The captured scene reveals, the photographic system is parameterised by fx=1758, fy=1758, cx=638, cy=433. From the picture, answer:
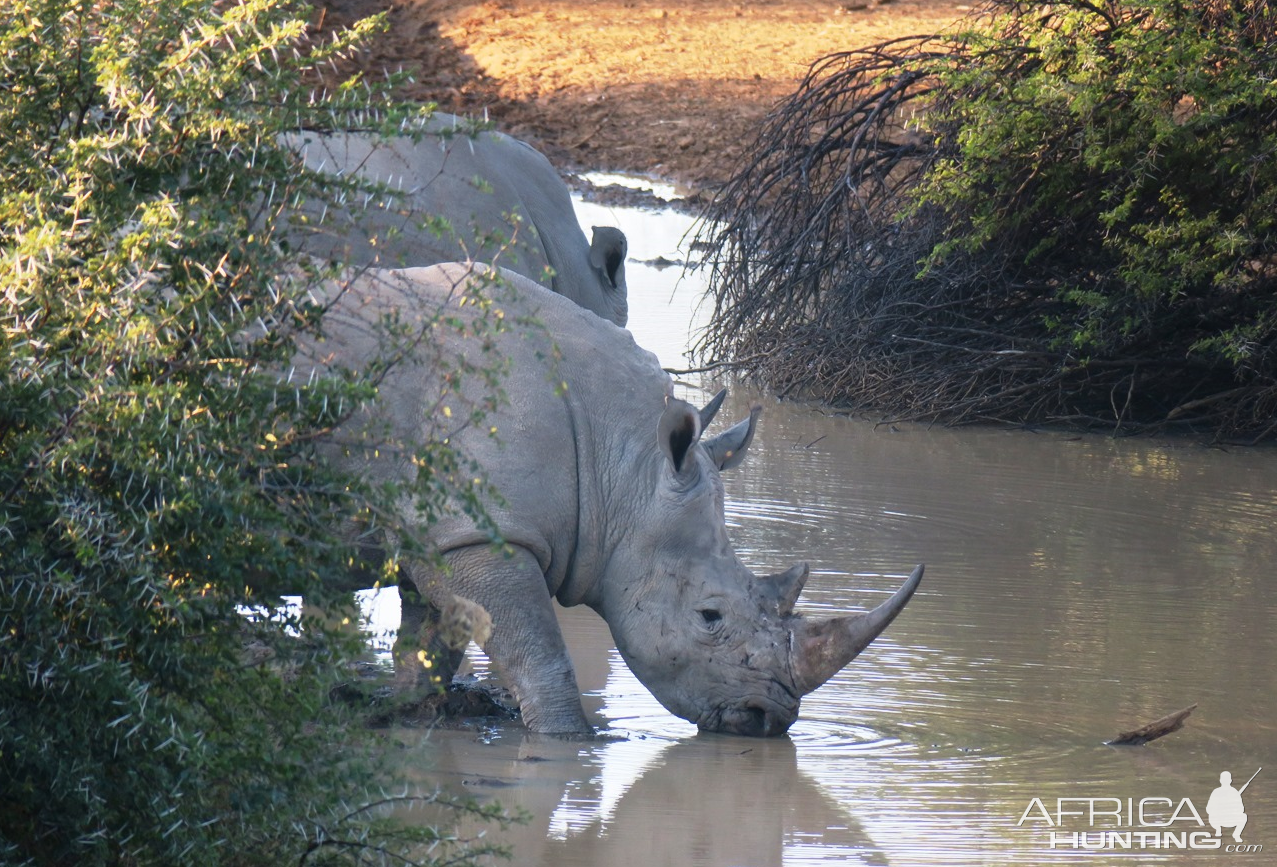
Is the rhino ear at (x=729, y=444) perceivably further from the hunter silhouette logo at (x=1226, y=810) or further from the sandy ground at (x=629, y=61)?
the sandy ground at (x=629, y=61)

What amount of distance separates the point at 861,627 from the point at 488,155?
3624 millimetres

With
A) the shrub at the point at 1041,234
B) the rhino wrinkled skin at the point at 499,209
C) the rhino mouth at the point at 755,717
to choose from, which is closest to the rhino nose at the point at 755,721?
the rhino mouth at the point at 755,717

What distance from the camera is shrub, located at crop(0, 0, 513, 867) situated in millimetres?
3303

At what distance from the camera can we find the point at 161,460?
11.0ft

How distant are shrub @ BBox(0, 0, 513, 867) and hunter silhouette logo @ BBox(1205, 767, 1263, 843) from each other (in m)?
2.43

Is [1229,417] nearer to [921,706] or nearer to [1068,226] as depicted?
[1068,226]

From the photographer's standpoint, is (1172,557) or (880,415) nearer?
(1172,557)

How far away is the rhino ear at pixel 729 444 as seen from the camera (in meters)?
5.99

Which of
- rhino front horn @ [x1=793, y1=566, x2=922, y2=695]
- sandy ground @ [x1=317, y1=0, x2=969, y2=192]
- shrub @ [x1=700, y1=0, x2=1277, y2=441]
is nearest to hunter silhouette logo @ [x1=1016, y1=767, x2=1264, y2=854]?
rhino front horn @ [x1=793, y1=566, x2=922, y2=695]

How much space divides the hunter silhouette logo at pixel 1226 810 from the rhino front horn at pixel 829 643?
1078 millimetres

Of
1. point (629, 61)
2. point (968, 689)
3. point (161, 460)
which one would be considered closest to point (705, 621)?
point (968, 689)

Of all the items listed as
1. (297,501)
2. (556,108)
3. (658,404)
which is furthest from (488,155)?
(556,108)

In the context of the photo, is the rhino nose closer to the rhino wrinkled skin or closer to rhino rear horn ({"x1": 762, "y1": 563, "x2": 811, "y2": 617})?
rhino rear horn ({"x1": 762, "y1": 563, "x2": 811, "y2": 617})

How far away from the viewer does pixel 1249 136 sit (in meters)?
9.59
